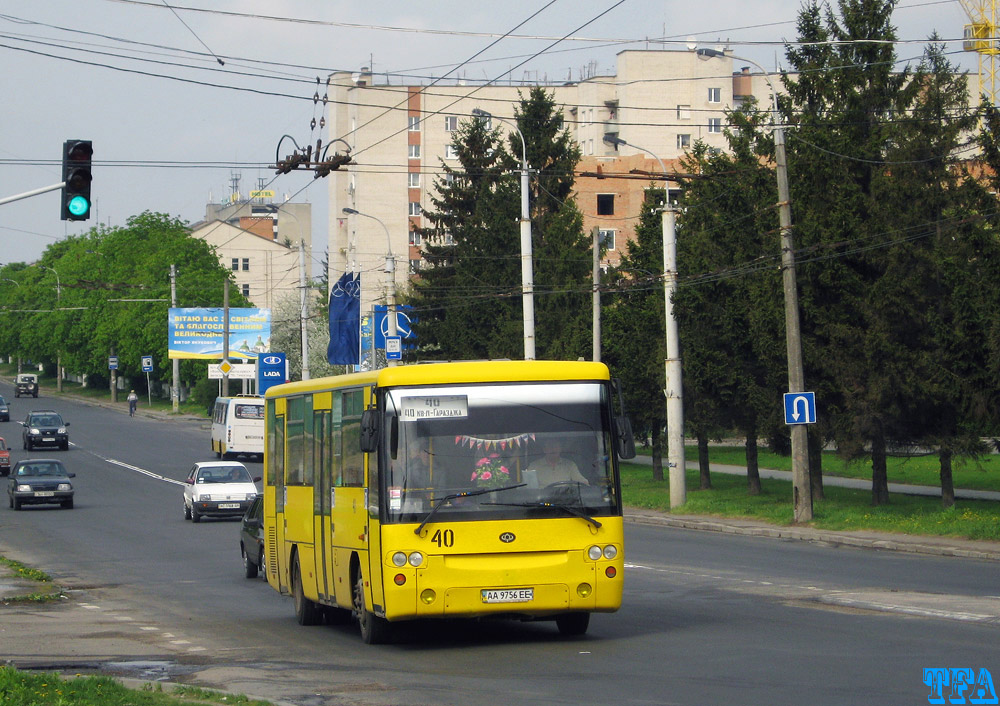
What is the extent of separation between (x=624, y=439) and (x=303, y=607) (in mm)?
5080

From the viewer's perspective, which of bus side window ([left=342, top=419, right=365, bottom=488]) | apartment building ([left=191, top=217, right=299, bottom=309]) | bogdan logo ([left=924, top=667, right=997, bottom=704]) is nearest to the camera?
bogdan logo ([left=924, top=667, right=997, bottom=704])

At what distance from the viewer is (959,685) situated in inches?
392

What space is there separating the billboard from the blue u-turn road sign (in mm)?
57168

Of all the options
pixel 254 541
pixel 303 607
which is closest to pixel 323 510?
pixel 303 607

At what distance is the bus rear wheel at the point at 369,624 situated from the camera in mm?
13407

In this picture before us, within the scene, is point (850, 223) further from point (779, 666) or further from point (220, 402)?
point (220, 402)

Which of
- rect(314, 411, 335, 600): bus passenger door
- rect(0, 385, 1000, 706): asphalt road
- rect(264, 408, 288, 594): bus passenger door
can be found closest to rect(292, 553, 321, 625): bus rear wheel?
rect(0, 385, 1000, 706): asphalt road

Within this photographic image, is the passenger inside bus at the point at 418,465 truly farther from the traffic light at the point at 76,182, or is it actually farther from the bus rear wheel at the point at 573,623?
the traffic light at the point at 76,182

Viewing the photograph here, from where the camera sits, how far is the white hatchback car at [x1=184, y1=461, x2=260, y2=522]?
35.9 m

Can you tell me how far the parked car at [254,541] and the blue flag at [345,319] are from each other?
84.7 feet

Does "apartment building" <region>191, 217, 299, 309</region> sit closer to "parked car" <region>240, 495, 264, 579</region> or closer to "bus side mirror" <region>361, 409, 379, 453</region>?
"parked car" <region>240, 495, 264, 579</region>

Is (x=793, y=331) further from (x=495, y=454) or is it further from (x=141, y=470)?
(x=141, y=470)

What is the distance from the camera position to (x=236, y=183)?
16488cm

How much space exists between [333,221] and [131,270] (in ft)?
56.8
